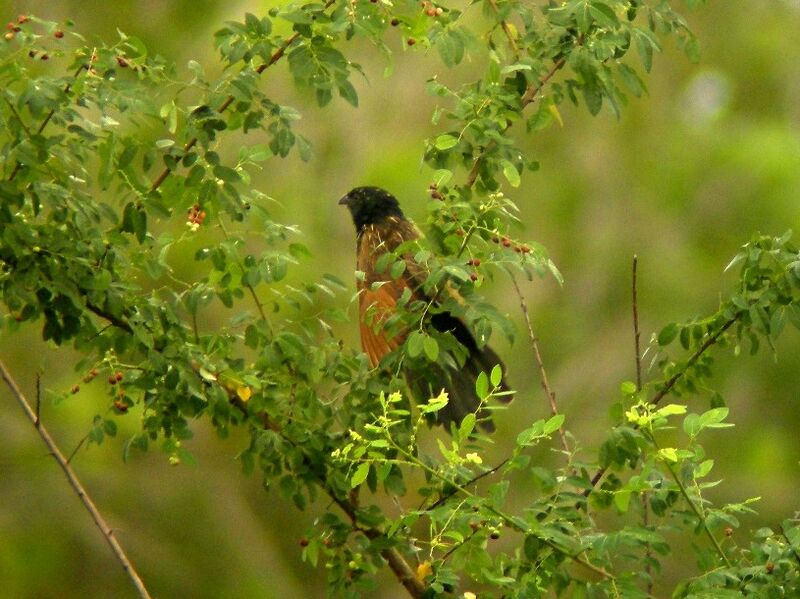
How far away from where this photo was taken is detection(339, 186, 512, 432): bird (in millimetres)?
2555

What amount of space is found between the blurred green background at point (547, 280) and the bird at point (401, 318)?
2.39 m

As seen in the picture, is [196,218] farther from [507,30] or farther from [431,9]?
[507,30]

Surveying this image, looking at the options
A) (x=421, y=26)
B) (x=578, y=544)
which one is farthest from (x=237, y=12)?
(x=578, y=544)

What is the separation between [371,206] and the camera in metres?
4.52

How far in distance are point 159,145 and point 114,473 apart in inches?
218

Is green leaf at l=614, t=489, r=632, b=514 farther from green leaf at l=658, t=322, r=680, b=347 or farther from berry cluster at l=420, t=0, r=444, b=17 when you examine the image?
berry cluster at l=420, t=0, r=444, b=17

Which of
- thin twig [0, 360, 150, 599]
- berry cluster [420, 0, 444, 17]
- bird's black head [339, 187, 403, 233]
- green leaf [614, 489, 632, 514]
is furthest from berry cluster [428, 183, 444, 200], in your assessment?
bird's black head [339, 187, 403, 233]

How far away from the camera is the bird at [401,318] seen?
8.38 feet

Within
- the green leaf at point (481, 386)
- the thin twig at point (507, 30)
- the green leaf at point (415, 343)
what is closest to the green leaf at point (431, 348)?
the green leaf at point (415, 343)

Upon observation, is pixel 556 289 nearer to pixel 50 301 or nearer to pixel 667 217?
pixel 667 217

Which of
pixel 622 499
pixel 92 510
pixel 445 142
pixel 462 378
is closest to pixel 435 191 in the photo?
pixel 445 142

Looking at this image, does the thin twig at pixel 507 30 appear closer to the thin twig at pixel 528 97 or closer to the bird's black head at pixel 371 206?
the thin twig at pixel 528 97

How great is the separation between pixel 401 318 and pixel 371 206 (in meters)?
2.03

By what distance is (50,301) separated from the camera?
2.48 meters
